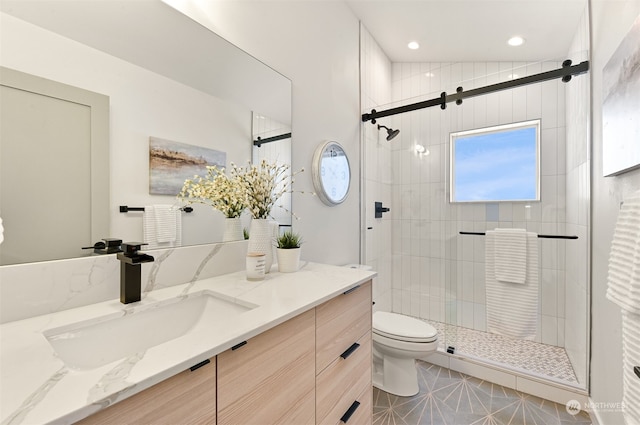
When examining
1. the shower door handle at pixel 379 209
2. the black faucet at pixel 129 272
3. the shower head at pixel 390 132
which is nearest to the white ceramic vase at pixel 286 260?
the black faucet at pixel 129 272

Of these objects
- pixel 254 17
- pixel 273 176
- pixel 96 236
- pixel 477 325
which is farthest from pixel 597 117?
pixel 96 236

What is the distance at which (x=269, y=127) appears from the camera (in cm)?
152

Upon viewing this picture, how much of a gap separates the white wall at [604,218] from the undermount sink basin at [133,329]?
168 centimetres

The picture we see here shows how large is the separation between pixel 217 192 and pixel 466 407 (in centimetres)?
199

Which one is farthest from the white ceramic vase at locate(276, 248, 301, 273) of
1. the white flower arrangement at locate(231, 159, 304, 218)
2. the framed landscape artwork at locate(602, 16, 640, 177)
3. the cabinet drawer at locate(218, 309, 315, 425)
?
the framed landscape artwork at locate(602, 16, 640, 177)

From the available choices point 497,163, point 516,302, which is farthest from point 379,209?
point 516,302

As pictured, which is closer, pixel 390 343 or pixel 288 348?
pixel 288 348

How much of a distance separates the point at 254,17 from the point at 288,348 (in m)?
1.57

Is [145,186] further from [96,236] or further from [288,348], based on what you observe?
[288,348]

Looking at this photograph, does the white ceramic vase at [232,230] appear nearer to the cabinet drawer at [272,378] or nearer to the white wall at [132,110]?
the white wall at [132,110]

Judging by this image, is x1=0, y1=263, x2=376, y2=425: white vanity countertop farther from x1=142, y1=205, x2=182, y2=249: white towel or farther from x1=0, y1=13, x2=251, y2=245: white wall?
x1=0, y1=13, x2=251, y2=245: white wall

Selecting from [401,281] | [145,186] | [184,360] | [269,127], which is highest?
[269,127]

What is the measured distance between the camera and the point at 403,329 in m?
1.91

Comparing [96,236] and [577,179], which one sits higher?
[577,179]
